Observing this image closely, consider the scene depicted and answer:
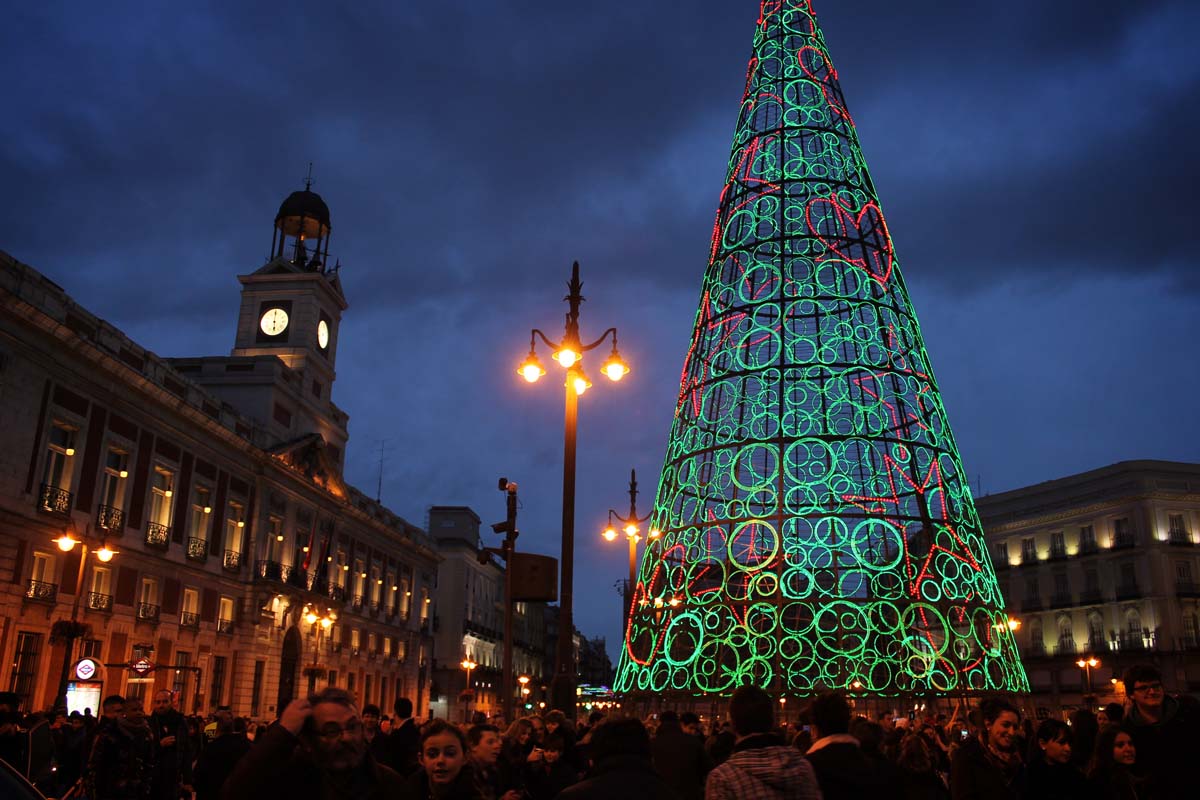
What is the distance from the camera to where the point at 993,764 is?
6266 millimetres

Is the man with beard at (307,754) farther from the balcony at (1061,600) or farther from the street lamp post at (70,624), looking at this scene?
the balcony at (1061,600)

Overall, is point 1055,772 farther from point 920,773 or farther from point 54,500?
point 54,500

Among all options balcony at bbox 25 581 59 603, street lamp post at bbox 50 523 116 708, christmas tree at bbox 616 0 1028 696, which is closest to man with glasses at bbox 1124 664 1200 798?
christmas tree at bbox 616 0 1028 696

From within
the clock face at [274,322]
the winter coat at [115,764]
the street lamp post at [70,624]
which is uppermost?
the clock face at [274,322]

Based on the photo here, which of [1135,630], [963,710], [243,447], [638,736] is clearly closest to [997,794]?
[638,736]

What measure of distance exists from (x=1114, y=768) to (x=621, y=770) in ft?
11.7

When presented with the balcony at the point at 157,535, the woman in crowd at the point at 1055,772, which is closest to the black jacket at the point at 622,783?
the woman in crowd at the point at 1055,772

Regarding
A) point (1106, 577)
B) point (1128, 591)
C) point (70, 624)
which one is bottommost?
point (70, 624)

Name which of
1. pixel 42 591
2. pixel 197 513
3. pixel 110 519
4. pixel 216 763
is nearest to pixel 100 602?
pixel 110 519

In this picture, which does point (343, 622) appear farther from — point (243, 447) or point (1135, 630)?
point (1135, 630)

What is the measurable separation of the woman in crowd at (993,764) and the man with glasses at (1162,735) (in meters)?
0.67

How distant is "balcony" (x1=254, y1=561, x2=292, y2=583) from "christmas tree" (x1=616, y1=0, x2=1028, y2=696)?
90.8ft

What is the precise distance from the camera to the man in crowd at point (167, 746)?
42.7 feet

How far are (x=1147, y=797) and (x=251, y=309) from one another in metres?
50.6
